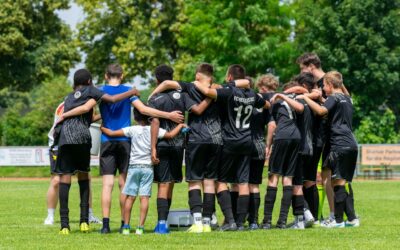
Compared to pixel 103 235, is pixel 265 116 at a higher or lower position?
higher

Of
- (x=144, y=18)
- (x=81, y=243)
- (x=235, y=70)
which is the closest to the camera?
(x=81, y=243)

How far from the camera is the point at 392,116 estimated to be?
5541 centimetres

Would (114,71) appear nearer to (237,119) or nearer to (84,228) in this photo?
(237,119)

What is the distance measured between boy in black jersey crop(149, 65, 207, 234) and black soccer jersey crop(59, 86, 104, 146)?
2.72ft

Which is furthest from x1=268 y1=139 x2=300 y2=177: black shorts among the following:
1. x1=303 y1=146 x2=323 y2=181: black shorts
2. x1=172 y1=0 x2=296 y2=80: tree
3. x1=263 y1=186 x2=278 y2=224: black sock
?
x1=172 y1=0 x2=296 y2=80: tree

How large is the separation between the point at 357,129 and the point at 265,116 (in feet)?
133

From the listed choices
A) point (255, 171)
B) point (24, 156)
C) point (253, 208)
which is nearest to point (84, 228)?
point (253, 208)

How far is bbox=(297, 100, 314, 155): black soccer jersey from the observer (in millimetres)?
13836

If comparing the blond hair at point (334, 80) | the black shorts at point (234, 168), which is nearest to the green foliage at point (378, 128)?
the blond hair at point (334, 80)

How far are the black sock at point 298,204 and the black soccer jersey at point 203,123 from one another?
1634mm

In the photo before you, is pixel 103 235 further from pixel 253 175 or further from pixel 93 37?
pixel 93 37

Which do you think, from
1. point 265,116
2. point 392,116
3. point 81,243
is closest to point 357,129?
point 392,116

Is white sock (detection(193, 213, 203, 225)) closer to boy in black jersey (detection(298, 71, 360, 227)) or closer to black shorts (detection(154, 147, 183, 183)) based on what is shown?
black shorts (detection(154, 147, 183, 183))

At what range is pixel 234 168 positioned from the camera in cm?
1321
